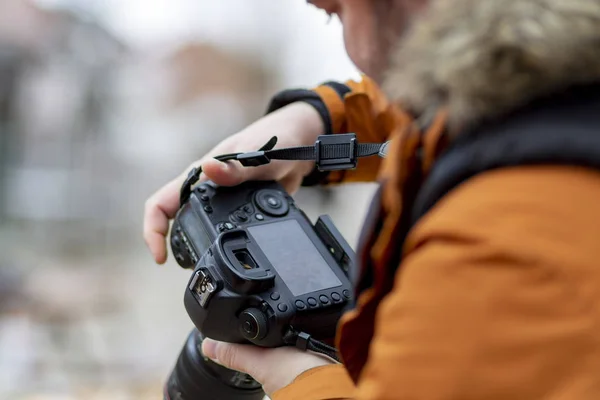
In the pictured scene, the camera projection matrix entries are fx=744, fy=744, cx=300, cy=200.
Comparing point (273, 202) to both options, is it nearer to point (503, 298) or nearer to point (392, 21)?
point (392, 21)

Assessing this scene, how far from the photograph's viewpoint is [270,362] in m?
0.69

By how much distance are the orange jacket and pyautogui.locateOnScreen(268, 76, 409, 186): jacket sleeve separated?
56 cm

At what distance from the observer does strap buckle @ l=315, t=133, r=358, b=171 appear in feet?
2.62

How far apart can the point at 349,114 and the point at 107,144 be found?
292 cm

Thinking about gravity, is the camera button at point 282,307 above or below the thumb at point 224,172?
below

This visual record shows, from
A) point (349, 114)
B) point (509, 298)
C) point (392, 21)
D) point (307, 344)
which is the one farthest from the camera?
point (349, 114)

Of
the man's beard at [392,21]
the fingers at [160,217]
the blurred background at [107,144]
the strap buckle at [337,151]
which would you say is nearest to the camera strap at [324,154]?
the strap buckle at [337,151]

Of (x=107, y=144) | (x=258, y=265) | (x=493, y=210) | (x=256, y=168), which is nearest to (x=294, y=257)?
(x=258, y=265)

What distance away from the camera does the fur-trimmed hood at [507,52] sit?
41 cm

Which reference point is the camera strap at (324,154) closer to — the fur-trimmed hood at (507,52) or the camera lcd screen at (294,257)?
the camera lcd screen at (294,257)

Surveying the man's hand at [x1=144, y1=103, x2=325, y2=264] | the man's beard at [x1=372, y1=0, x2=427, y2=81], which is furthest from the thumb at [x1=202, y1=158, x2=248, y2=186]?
the man's beard at [x1=372, y1=0, x2=427, y2=81]

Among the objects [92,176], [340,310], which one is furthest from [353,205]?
[340,310]

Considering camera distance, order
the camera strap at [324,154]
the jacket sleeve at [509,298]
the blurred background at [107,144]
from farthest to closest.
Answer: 1. the blurred background at [107,144]
2. the camera strap at [324,154]
3. the jacket sleeve at [509,298]

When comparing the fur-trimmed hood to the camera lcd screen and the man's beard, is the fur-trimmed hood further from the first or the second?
the camera lcd screen
